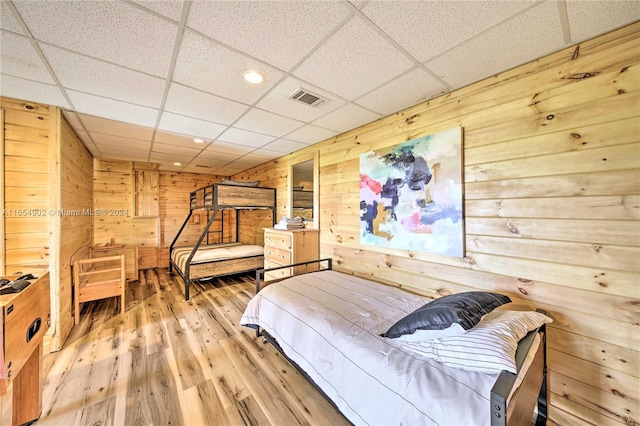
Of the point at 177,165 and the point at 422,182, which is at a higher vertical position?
the point at 177,165

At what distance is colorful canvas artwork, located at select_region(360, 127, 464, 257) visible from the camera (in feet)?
6.43

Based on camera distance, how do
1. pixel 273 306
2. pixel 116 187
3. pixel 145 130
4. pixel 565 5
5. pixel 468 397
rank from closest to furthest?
pixel 468 397, pixel 565 5, pixel 273 306, pixel 145 130, pixel 116 187

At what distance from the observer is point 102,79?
1791mm

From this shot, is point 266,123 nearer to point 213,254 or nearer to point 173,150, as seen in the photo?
point 173,150

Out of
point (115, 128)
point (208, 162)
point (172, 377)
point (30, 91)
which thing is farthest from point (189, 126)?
point (172, 377)

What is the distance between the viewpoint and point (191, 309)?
3.22 m

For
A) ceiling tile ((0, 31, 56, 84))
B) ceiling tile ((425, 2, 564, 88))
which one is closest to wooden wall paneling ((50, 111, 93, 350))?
ceiling tile ((0, 31, 56, 84))

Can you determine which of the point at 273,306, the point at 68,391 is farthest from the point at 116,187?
the point at 273,306

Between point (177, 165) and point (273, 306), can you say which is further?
point (177, 165)

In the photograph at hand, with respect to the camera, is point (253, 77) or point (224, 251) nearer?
point (253, 77)

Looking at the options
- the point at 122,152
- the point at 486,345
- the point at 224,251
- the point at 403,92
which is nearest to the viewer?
the point at 486,345

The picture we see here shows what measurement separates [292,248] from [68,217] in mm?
2614

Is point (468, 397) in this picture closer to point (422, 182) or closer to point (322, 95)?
point (422, 182)

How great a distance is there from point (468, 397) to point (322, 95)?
221cm
